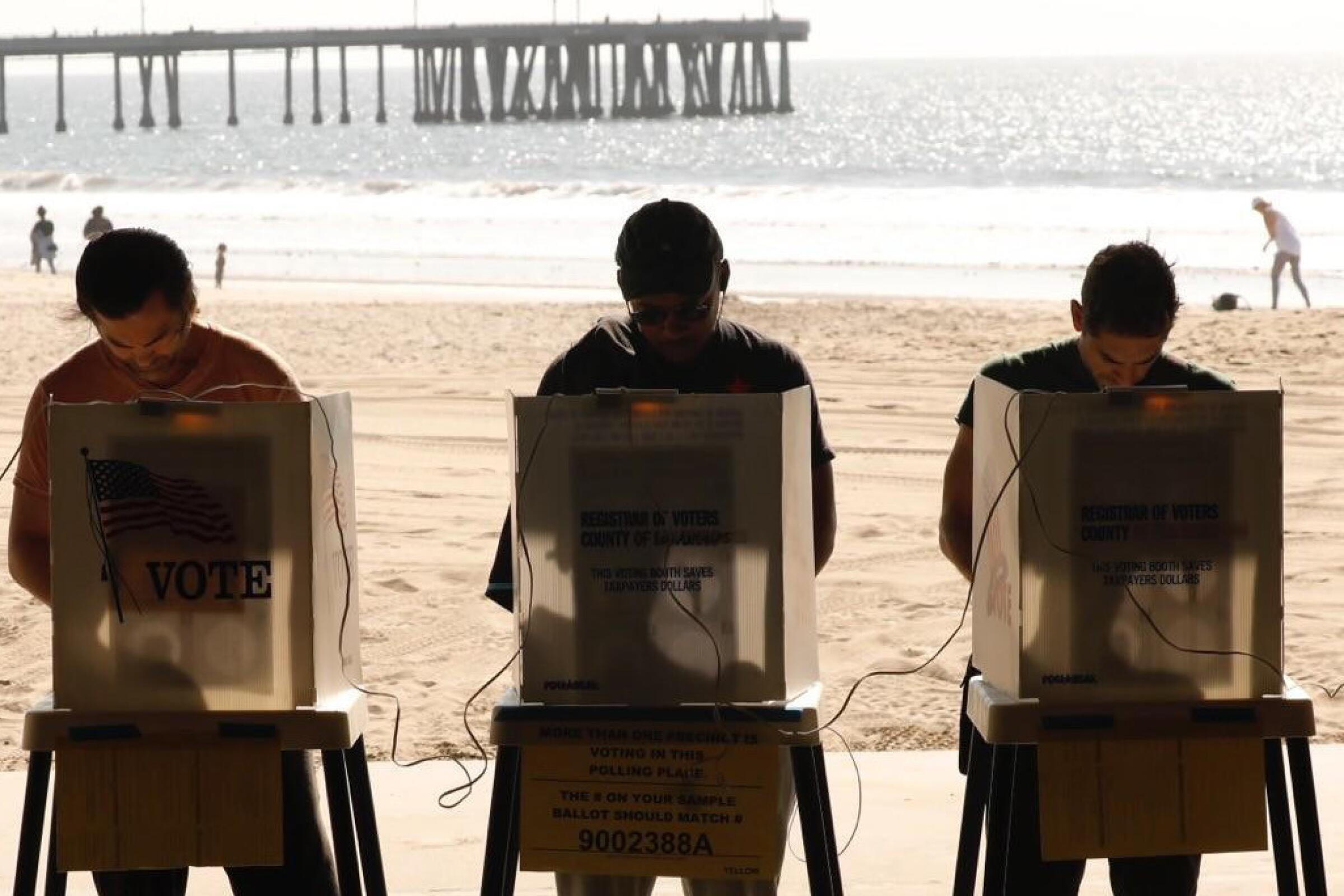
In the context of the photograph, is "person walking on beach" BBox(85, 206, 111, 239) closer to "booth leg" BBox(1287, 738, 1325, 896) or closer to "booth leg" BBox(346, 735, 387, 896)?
"booth leg" BBox(346, 735, 387, 896)

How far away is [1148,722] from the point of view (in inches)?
107

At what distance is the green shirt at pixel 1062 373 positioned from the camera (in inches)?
119

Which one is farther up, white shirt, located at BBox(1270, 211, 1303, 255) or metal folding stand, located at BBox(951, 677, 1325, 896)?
white shirt, located at BBox(1270, 211, 1303, 255)

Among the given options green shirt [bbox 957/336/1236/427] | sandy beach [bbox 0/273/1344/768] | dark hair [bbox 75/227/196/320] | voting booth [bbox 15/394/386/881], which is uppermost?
dark hair [bbox 75/227/196/320]

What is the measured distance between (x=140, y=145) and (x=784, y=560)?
7197cm

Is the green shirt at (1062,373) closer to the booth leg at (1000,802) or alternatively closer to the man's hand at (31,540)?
the booth leg at (1000,802)

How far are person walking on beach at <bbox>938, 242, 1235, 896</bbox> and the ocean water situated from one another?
0.91 feet

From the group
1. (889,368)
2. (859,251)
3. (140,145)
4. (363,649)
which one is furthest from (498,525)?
(140,145)

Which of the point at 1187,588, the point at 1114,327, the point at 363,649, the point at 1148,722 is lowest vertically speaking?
the point at 363,649

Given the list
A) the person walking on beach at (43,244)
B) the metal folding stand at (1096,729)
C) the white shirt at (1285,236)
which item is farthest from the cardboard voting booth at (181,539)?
the person walking on beach at (43,244)

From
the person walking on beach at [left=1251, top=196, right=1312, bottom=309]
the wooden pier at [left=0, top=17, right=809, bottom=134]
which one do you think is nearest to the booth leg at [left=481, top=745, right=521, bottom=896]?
the person walking on beach at [left=1251, top=196, right=1312, bottom=309]

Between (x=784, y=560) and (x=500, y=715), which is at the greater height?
(x=784, y=560)

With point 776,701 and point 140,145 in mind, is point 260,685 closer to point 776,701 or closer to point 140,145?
point 776,701

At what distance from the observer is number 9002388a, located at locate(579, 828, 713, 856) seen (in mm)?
2793
